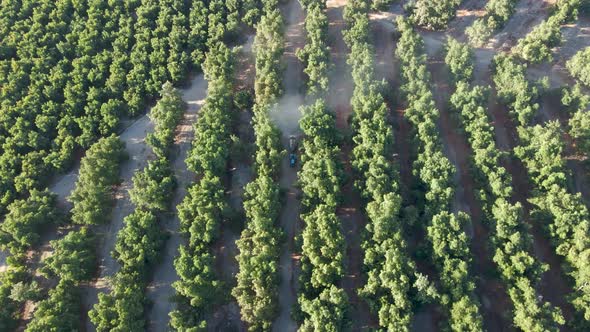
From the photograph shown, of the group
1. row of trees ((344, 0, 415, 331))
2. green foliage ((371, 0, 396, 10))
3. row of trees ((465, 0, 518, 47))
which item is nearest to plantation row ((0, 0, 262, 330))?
green foliage ((371, 0, 396, 10))

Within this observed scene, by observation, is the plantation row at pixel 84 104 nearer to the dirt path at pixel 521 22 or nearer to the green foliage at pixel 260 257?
the green foliage at pixel 260 257

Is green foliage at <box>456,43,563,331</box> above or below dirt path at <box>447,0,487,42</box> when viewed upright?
below

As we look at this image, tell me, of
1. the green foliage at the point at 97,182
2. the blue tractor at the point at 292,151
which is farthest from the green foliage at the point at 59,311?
the blue tractor at the point at 292,151

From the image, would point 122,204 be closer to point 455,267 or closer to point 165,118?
point 165,118

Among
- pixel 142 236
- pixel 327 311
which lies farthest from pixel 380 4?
pixel 142 236

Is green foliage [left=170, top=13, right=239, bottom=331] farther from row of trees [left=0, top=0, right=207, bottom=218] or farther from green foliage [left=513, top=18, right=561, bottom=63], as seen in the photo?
green foliage [left=513, top=18, right=561, bottom=63]

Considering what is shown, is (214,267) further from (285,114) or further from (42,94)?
(42,94)
